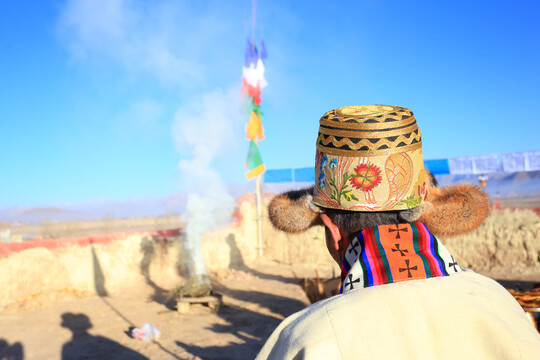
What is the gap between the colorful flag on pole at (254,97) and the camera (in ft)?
48.4

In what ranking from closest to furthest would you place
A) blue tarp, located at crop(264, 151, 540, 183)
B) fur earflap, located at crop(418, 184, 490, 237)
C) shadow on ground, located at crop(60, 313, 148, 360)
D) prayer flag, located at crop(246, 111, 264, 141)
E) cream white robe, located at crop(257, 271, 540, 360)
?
cream white robe, located at crop(257, 271, 540, 360) < fur earflap, located at crop(418, 184, 490, 237) < shadow on ground, located at crop(60, 313, 148, 360) < blue tarp, located at crop(264, 151, 540, 183) < prayer flag, located at crop(246, 111, 264, 141)

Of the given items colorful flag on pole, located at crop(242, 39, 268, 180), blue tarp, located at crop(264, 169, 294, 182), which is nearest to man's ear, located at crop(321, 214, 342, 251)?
colorful flag on pole, located at crop(242, 39, 268, 180)

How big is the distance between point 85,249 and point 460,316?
11254 mm

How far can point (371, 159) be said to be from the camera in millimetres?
1377

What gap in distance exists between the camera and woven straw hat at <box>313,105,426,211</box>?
1.36m

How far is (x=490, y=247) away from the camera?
38.3 feet

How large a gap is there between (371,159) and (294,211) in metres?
0.43

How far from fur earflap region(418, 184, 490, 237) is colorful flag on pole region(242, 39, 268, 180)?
1314 centimetres

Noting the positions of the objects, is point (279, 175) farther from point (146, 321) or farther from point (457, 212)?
point (457, 212)

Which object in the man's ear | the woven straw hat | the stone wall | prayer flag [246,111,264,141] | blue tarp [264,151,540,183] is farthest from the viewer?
prayer flag [246,111,264,141]

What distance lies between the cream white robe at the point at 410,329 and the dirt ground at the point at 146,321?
5.76 metres

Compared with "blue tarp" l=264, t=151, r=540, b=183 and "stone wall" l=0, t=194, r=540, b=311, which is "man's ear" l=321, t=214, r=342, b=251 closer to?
"stone wall" l=0, t=194, r=540, b=311

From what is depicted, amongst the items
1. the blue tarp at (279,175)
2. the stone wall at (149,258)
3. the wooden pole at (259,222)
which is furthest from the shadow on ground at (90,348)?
the blue tarp at (279,175)

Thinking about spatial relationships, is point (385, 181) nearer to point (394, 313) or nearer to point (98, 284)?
point (394, 313)
